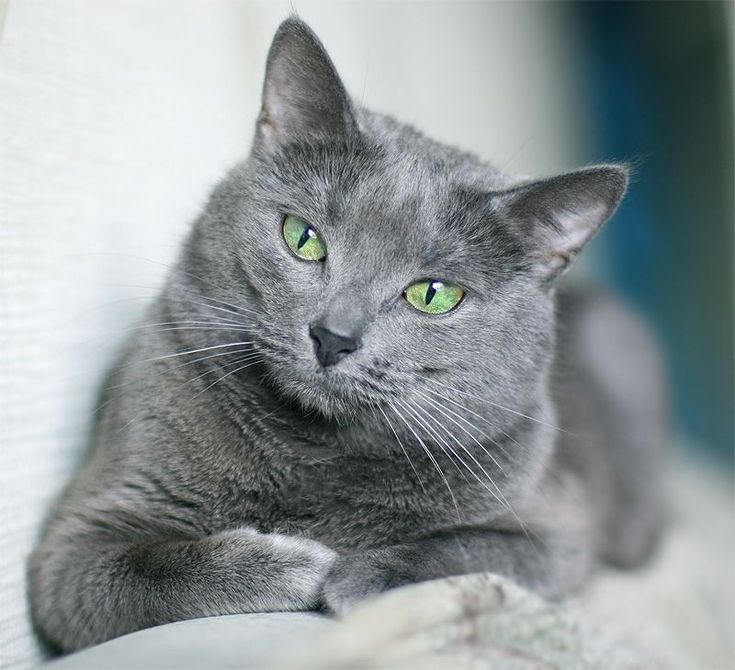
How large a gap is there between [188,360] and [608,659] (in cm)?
69

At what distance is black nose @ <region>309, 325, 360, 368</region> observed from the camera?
96cm

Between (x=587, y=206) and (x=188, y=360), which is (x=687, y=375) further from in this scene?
(x=188, y=360)

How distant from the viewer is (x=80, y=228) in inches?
47.2

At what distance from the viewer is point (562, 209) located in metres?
1.09

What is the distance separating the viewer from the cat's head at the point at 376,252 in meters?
1.00

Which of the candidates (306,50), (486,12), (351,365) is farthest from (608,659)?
(486,12)

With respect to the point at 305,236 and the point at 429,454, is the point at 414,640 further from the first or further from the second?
the point at 305,236

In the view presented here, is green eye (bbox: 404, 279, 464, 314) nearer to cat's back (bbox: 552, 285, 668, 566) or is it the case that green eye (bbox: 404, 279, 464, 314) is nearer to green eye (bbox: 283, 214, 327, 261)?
green eye (bbox: 283, 214, 327, 261)

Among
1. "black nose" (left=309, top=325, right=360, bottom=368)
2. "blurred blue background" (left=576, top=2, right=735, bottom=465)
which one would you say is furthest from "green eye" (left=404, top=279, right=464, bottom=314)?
Result: "blurred blue background" (left=576, top=2, right=735, bottom=465)

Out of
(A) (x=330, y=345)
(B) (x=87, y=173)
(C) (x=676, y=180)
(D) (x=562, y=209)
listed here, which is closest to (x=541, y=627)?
(A) (x=330, y=345)

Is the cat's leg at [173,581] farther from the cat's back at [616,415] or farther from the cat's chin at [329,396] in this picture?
the cat's back at [616,415]

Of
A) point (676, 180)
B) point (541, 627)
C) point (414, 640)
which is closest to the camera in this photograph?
point (414, 640)

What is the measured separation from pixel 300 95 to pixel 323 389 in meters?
0.43

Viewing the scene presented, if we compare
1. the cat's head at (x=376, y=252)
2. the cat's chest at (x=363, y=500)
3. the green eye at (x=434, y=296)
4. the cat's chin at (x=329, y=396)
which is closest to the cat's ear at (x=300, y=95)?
the cat's head at (x=376, y=252)
